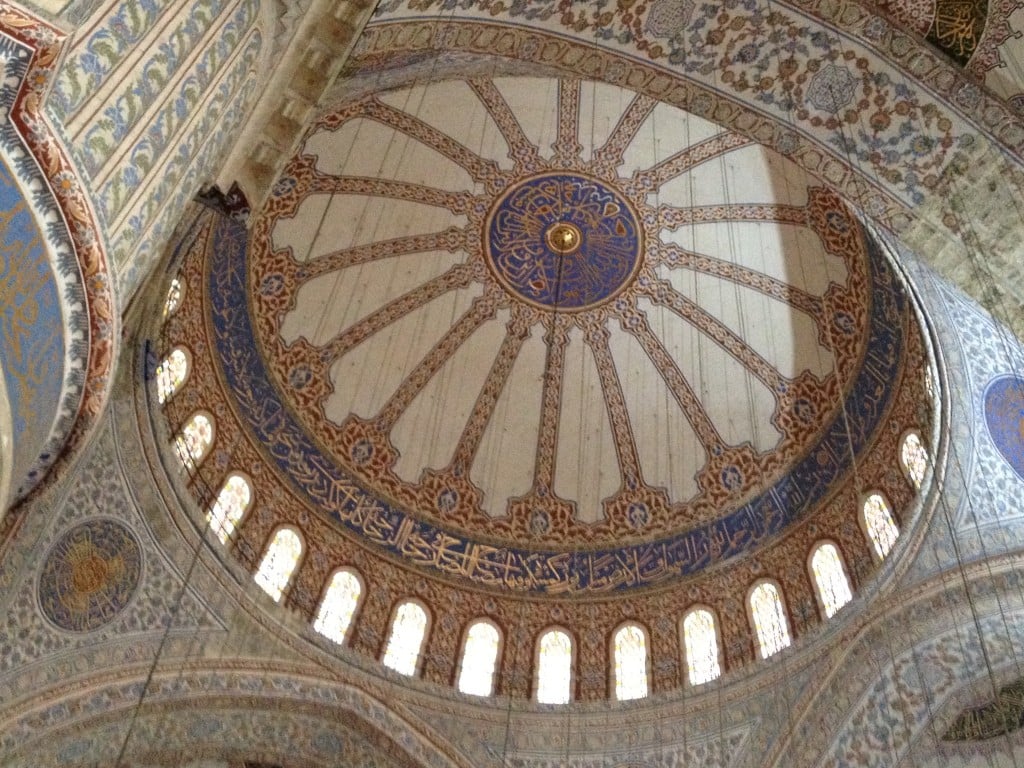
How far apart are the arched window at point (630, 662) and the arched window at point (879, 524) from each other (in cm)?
245

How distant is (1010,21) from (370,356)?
293 inches

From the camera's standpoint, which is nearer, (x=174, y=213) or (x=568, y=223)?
(x=174, y=213)

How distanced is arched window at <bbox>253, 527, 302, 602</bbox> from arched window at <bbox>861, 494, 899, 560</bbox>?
205 inches

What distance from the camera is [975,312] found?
24.5 ft

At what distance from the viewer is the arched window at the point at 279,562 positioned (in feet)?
31.0

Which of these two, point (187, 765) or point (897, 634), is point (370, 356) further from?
point (897, 634)

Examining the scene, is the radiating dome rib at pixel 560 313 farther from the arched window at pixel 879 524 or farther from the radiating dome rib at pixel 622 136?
the arched window at pixel 879 524

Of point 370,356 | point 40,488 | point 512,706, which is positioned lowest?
point 40,488

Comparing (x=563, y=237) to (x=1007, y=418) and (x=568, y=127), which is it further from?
(x=1007, y=418)

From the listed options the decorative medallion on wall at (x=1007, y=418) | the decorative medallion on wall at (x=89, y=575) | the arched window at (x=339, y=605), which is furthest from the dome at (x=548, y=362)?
the decorative medallion on wall at (x=1007, y=418)

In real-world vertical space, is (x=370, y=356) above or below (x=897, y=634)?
above

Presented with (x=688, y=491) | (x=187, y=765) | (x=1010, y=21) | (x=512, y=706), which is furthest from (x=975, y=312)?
(x=187, y=765)

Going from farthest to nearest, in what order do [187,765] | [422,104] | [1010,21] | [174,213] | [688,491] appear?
[688,491] → [422,104] → [187,765] → [1010,21] → [174,213]

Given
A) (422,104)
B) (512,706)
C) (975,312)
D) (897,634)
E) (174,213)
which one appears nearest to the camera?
(174,213)
